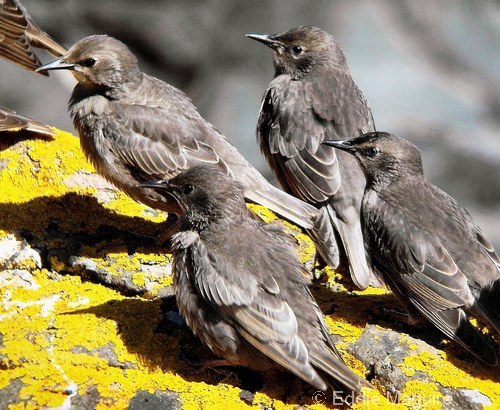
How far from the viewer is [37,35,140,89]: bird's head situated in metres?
6.12

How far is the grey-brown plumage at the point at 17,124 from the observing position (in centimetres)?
653

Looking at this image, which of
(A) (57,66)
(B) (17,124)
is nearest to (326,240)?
(A) (57,66)

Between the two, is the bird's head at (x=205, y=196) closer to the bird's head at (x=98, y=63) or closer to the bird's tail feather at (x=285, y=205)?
the bird's tail feather at (x=285, y=205)

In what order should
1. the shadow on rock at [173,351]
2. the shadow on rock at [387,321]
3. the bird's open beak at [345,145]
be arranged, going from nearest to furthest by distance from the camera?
the shadow on rock at [173,351]
the shadow on rock at [387,321]
the bird's open beak at [345,145]

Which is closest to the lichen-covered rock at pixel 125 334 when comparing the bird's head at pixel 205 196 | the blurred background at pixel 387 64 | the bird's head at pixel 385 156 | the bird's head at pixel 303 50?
the bird's head at pixel 205 196

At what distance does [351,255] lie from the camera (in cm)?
584

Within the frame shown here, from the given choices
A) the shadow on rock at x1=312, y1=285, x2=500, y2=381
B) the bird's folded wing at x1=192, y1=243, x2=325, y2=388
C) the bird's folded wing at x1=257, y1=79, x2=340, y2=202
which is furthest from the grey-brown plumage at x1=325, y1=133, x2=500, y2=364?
the bird's folded wing at x1=192, y1=243, x2=325, y2=388

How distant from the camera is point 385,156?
564cm

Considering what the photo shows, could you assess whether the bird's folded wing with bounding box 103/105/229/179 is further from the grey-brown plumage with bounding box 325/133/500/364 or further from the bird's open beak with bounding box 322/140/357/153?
the grey-brown plumage with bounding box 325/133/500/364

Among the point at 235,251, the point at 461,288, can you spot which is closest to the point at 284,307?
the point at 235,251

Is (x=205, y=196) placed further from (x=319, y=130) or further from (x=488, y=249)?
(x=319, y=130)

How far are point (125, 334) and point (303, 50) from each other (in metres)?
2.97

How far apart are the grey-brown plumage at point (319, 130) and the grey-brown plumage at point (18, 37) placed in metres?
1.96

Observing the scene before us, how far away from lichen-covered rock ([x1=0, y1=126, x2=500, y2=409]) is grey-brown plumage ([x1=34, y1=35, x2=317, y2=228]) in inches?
15.4
